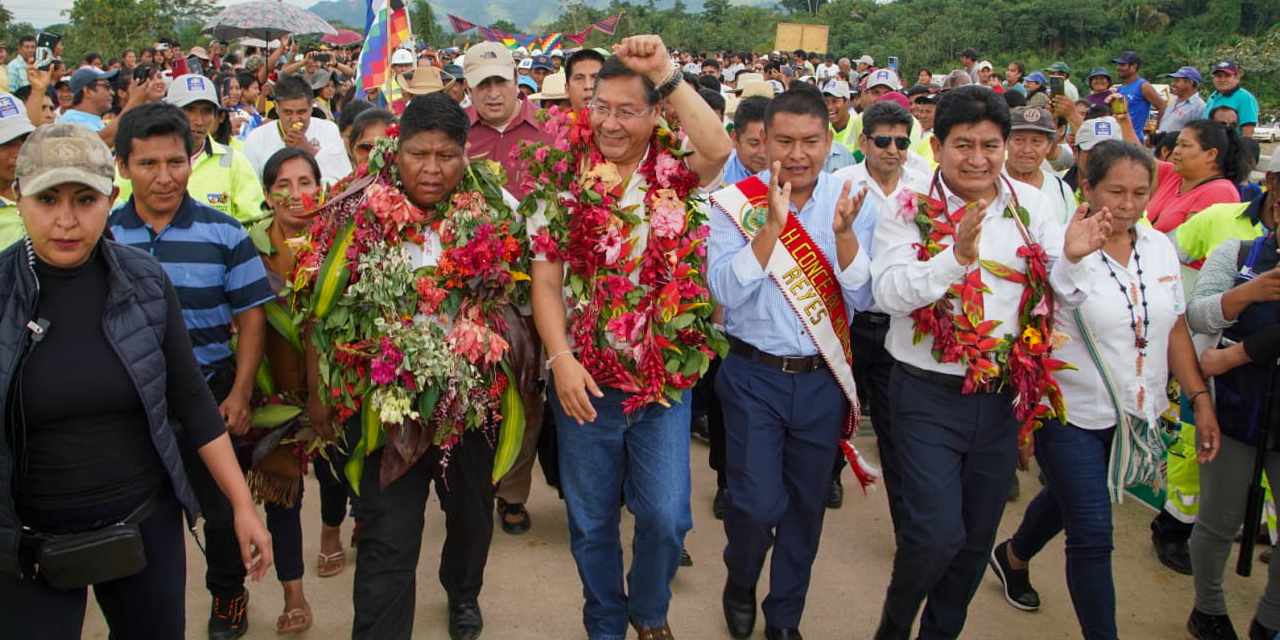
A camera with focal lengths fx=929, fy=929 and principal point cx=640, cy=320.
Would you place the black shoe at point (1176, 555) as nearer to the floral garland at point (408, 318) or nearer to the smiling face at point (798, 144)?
the smiling face at point (798, 144)

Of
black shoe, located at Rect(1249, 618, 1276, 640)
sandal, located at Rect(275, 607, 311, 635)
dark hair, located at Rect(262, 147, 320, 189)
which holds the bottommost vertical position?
sandal, located at Rect(275, 607, 311, 635)

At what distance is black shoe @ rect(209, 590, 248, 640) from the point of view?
379 centimetres

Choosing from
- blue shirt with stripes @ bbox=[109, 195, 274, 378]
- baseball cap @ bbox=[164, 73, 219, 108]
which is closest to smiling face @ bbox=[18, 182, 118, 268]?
blue shirt with stripes @ bbox=[109, 195, 274, 378]

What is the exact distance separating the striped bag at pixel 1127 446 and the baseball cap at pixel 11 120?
166 inches

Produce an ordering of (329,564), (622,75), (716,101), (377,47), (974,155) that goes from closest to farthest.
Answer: (622,75)
(974,155)
(329,564)
(716,101)
(377,47)

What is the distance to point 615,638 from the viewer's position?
371cm

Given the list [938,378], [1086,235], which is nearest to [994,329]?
[938,378]

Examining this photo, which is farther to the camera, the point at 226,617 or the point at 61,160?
the point at 226,617

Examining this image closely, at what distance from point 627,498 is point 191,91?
12.0 feet

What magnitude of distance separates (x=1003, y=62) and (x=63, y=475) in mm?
38681

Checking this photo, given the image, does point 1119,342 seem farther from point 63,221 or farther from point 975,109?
point 63,221

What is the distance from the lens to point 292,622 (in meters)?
3.89

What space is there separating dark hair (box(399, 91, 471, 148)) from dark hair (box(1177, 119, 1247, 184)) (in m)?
4.61

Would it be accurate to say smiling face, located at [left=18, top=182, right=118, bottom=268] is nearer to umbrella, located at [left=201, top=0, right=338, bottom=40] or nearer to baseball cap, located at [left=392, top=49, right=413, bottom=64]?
baseball cap, located at [left=392, top=49, right=413, bottom=64]
